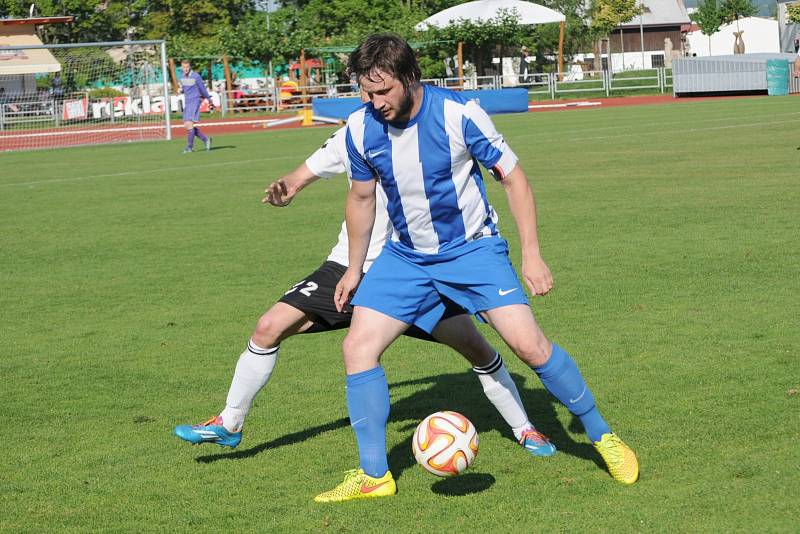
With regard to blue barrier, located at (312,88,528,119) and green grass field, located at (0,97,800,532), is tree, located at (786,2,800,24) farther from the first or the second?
green grass field, located at (0,97,800,532)

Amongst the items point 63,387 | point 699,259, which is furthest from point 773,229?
point 63,387

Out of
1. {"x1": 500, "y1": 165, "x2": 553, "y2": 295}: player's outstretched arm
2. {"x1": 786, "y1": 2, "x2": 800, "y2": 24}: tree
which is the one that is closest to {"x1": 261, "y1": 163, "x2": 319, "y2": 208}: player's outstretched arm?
{"x1": 500, "y1": 165, "x2": 553, "y2": 295}: player's outstretched arm

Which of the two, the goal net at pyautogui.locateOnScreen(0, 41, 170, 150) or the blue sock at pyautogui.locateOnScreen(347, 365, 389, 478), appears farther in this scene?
the goal net at pyautogui.locateOnScreen(0, 41, 170, 150)

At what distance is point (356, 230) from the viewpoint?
5176 mm

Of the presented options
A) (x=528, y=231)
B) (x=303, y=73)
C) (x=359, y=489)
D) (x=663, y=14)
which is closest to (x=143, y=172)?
(x=359, y=489)

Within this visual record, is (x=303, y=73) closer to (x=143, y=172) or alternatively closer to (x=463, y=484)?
(x=143, y=172)

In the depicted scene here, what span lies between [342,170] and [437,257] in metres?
0.75

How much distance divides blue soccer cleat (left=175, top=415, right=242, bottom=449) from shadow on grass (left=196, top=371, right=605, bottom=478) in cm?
12

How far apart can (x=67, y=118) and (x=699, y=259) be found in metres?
29.5

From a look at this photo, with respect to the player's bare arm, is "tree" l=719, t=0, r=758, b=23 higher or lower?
higher

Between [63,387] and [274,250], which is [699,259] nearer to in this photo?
[274,250]

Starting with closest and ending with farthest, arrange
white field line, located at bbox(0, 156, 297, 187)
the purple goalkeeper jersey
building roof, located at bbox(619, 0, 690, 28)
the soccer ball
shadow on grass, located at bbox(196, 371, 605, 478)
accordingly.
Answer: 1. the soccer ball
2. shadow on grass, located at bbox(196, 371, 605, 478)
3. white field line, located at bbox(0, 156, 297, 187)
4. the purple goalkeeper jersey
5. building roof, located at bbox(619, 0, 690, 28)

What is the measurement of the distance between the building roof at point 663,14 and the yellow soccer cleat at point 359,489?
103407 mm

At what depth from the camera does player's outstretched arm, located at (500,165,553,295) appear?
4.82m
